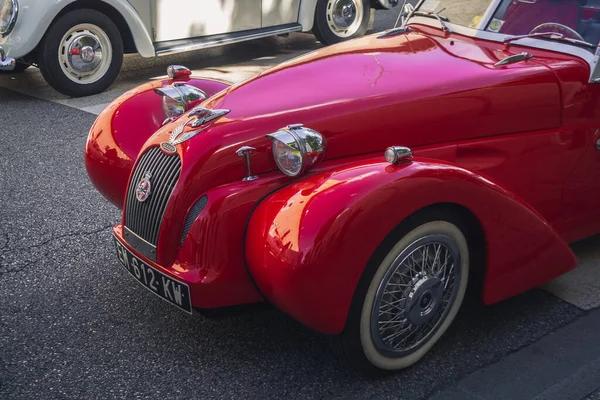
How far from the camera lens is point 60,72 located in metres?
6.68

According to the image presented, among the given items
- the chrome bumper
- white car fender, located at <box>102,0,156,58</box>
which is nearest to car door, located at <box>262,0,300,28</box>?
white car fender, located at <box>102,0,156,58</box>

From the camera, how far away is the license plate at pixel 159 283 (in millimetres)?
2658

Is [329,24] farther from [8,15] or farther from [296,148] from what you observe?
[296,148]

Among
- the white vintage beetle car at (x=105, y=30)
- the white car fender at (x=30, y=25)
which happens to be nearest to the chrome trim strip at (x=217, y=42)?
the white vintage beetle car at (x=105, y=30)

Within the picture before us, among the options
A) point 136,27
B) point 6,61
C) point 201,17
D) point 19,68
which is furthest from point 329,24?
point 6,61

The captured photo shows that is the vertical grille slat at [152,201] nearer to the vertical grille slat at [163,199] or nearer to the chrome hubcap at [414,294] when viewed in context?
the vertical grille slat at [163,199]

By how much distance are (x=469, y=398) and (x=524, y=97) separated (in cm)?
131

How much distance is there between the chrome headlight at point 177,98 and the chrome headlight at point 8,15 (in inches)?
147

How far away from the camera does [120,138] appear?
3.50 m

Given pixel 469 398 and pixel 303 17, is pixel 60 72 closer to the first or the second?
pixel 303 17

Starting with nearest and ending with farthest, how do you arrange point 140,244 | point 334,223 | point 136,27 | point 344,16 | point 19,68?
point 334,223 → point 140,244 → point 136,27 → point 19,68 → point 344,16

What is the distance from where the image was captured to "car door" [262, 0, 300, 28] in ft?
26.3

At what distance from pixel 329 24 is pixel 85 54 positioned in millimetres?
3248

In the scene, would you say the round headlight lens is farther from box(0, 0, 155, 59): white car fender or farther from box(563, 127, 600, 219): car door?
box(0, 0, 155, 59): white car fender
